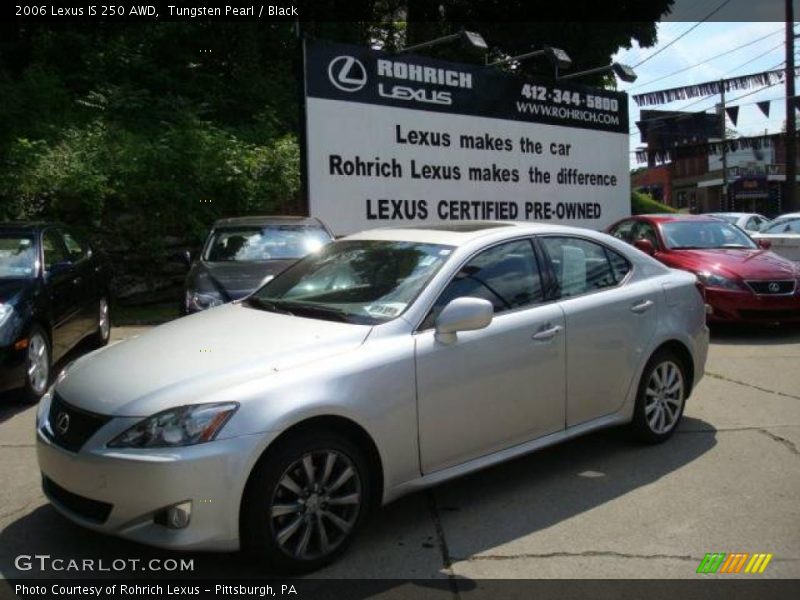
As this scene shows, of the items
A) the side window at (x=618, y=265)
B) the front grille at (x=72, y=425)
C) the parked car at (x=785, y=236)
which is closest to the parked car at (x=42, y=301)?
the front grille at (x=72, y=425)

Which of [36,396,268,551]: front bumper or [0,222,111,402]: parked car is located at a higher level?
[0,222,111,402]: parked car

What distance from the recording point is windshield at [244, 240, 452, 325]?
390 cm

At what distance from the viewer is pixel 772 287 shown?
349 inches

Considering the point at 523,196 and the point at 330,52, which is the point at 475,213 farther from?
the point at 330,52

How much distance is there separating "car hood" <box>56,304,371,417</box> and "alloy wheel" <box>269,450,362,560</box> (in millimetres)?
447

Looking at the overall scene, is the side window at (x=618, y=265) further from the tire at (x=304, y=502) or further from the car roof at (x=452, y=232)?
the tire at (x=304, y=502)

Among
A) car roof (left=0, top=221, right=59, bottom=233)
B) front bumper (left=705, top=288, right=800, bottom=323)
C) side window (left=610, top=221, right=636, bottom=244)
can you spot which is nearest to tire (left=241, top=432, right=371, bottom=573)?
car roof (left=0, top=221, right=59, bottom=233)

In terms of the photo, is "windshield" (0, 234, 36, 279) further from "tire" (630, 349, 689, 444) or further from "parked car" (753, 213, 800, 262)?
"parked car" (753, 213, 800, 262)

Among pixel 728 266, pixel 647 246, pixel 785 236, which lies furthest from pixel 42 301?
pixel 785 236

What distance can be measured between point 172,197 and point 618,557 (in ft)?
32.8

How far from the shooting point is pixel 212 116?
1705cm

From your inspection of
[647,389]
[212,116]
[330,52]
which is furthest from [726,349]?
[212,116]

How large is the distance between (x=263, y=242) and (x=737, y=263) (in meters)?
5.72

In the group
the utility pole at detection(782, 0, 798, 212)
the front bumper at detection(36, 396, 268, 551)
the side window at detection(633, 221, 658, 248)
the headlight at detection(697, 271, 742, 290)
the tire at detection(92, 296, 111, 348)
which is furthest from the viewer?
the utility pole at detection(782, 0, 798, 212)
